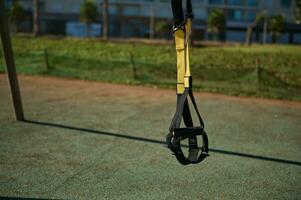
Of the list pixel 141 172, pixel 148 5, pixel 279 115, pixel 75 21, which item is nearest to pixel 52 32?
pixel 75 21

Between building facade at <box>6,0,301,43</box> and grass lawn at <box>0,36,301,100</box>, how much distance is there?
121 ft

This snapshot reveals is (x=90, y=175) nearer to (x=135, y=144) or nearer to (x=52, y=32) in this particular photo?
(x=135, y=144)

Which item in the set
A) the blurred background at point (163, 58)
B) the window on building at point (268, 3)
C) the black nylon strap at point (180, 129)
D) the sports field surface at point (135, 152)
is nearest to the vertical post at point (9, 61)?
the sports field surface at point (135, 152)

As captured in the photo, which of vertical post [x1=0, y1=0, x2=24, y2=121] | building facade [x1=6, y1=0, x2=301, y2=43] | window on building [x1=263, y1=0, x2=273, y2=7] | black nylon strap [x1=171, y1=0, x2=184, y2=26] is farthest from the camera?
window on building [x1=263, y1=0, x2=273, y2=7]

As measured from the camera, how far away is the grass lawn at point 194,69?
16.5 meters

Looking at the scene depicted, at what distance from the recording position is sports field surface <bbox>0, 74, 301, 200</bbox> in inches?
210

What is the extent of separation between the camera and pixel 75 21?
6450 centimetres

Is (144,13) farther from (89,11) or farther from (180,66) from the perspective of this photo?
(180,66)

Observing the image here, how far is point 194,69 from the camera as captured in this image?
19359mm

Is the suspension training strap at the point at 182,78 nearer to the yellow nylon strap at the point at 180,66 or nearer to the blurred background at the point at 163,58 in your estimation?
the yellow nylon strap at the point at 180,66

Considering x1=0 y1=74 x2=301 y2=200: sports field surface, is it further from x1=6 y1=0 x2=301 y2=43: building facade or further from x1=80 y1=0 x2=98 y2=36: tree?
x1=6 y1=0 x2=301 y2=43: building facade

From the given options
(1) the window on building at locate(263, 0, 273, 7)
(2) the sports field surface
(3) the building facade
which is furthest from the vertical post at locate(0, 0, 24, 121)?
(1) the window on building at locate(263, 0, 273, 7)

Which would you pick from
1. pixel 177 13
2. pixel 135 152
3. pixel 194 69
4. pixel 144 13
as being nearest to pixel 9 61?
pixel 135 152

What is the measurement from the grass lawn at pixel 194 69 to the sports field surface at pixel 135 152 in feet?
12.4
